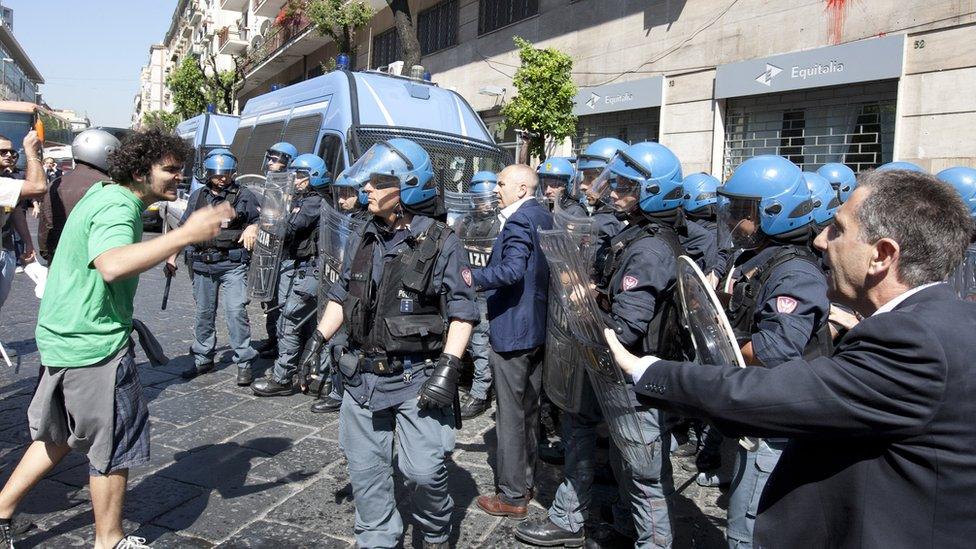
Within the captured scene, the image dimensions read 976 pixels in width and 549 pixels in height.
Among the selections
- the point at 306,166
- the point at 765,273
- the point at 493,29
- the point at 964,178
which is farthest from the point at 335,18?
the point at 765,273

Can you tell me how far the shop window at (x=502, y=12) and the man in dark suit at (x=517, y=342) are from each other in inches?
515

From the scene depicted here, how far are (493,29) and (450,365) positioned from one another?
15.8 meters

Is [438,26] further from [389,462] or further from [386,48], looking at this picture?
[389,462]

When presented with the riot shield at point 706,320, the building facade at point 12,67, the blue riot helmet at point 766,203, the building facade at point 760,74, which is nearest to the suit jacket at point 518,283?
the blue riot helmet at point 766,203

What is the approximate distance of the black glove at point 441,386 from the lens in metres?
2.85

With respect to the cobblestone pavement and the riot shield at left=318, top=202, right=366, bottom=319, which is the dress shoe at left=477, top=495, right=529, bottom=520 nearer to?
the cobblestone pavement

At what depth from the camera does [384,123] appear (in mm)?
7602

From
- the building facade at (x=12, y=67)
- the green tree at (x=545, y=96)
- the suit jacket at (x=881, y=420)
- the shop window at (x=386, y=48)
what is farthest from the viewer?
the building facade at (x=12, y=67)

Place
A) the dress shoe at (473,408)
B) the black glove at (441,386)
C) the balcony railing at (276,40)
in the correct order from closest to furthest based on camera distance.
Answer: the black glove at (441,386)
the dress shoe at (473,408)
the balcony railing at (276,40)

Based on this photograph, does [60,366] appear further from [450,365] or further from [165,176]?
[450,365]

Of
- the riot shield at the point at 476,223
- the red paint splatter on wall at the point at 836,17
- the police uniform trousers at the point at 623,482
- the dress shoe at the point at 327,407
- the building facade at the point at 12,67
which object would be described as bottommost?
the dress shoe at the point at 327,407

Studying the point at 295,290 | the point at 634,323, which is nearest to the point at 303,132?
the point at 295,290

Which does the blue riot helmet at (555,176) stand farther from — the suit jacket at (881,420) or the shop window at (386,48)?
the shop window at (386,48)

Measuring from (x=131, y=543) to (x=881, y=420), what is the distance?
2.98m
